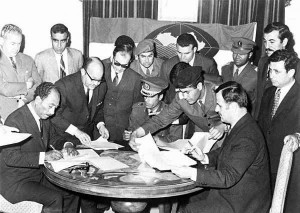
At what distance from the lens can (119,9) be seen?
6496mm

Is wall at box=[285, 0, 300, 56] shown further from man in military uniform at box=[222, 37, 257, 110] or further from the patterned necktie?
the patterned necktie

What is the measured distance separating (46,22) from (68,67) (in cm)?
170

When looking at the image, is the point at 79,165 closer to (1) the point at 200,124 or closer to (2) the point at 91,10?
(1) the point at 200,124

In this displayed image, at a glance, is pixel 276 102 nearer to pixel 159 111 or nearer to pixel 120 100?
pixel 159 111

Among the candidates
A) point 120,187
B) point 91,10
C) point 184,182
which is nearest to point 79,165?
point 120,187

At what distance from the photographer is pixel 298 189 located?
3326 millimetres

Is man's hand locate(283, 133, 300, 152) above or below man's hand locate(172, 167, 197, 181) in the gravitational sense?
above

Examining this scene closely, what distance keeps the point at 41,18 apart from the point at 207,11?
2545 millimetres

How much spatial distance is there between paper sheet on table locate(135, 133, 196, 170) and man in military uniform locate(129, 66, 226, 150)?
0.53 metres

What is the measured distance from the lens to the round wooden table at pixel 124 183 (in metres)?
2.69

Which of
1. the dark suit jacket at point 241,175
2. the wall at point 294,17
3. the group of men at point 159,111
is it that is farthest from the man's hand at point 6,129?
the wall at point 294,17

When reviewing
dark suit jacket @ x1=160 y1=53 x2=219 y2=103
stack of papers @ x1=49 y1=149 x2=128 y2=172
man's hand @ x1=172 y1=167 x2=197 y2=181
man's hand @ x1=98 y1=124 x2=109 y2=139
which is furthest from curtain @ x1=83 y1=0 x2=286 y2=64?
man's hand @ x1=172 y1=167 x2=197 y2=181

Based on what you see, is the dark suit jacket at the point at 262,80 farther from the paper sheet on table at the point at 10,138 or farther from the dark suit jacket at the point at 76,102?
the paper sheet on table at the point at 10,138

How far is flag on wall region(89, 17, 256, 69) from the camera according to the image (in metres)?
6.44
